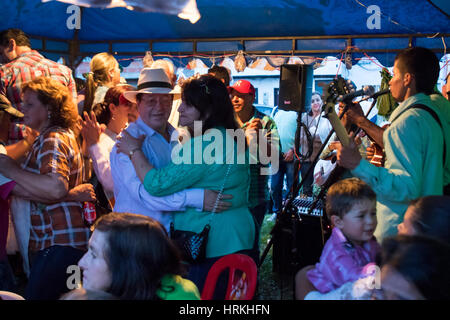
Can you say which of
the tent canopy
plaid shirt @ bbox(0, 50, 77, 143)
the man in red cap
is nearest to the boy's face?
the man in red cap

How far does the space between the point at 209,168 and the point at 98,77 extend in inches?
102

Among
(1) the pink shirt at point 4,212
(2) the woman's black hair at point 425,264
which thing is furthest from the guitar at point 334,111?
(1) the pink shirt at point 4,212

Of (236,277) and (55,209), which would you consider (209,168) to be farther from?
(55,209)

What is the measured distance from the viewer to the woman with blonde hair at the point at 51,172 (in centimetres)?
240

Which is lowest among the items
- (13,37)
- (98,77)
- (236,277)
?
(236,277)

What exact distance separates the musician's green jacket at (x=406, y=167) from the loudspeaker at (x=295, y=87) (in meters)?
1.84

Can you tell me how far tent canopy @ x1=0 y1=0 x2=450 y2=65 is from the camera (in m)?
5.64

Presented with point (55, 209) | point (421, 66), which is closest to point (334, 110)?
point (421, 66)

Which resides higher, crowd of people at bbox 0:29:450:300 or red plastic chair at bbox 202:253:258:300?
crowd of people at bbox 0:29:450:300

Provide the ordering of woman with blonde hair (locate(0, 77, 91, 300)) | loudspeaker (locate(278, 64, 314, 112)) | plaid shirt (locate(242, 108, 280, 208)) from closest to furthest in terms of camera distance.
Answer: woman with blonde hair (locate(0, 77, 91, 300)) → plaid shirt (locate(242, 108, 280, 208)) → loudspeaker (locate(278, 64, 314, 112))

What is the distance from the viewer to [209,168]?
2111mm

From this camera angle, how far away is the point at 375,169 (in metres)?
2.02

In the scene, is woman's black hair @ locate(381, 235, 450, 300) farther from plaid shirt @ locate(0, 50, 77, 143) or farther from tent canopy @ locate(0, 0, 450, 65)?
tent canopy @ locate(0, 0, 450, 65)

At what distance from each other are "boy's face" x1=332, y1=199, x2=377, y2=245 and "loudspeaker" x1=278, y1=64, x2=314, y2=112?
6.31 ft
